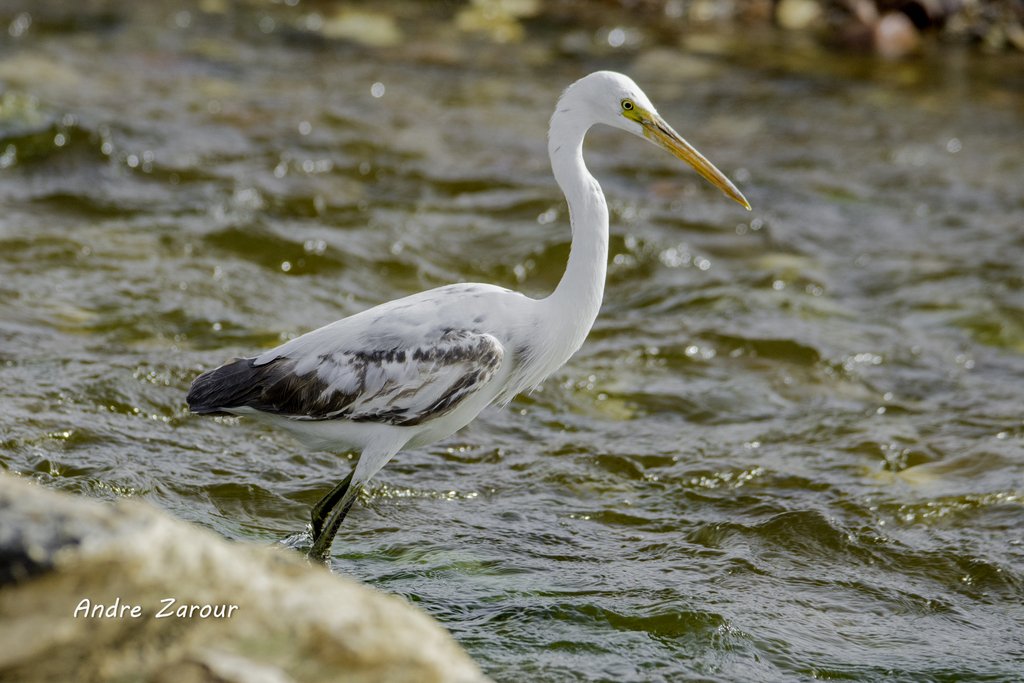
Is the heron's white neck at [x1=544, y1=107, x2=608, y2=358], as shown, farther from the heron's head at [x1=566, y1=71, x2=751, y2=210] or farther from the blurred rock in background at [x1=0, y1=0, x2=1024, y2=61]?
the blurred rock in background at [x1=0, y1=0, x2=1024, y2=61]

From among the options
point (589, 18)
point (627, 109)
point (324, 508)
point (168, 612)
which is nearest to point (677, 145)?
point (627, 109)

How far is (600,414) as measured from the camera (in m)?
6.74

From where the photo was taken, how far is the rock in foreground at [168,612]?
96.1 inches

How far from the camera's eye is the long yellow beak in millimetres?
4988

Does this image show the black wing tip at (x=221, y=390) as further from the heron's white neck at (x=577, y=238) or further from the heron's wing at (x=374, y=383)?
the heron's white neck at (x=577, y=238)

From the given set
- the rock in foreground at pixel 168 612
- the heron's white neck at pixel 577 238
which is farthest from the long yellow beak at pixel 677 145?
the rock in foreground at pixel 168 612

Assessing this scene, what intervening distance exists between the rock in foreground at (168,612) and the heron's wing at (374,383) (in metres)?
1.89

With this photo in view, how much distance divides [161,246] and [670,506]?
4650 mm

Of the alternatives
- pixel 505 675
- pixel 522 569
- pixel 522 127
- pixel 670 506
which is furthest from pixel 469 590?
pixel 522 127

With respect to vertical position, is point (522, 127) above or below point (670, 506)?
above

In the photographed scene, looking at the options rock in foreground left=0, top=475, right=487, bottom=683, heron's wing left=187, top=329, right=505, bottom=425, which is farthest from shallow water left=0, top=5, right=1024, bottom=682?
rock in foreground left=0, top=475, right=487, bottom=683

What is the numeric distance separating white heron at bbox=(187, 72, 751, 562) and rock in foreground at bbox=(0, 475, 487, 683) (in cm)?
191

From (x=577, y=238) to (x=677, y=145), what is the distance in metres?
0.70

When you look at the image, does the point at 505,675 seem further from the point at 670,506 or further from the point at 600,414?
the point at 600,414
